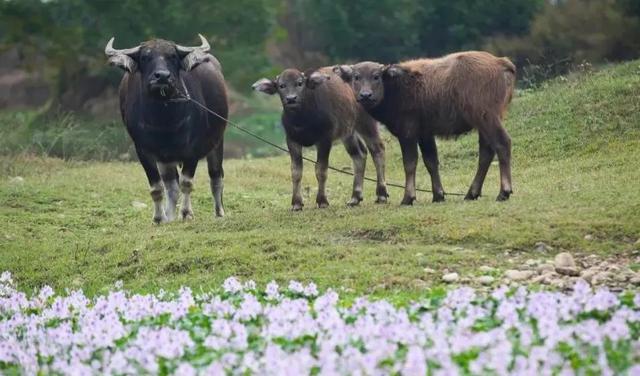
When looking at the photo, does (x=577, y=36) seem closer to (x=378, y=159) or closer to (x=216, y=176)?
(x=378, y=159)

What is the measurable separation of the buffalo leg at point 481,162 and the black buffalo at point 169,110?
315 centimetres

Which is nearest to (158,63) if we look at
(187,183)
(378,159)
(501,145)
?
(187,183)

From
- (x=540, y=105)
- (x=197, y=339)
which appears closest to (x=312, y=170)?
(x=540, y=105)

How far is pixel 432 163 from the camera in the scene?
1338cm

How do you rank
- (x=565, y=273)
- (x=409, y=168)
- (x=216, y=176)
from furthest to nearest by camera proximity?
(x=216, y=176) < (x=409, y=168) < (x=565, y=273)

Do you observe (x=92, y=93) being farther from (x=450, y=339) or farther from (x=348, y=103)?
(x=450, y=339)

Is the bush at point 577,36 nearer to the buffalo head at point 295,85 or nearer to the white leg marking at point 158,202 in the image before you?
the buffalo head at point 295,85

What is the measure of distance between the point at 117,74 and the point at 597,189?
22.9 meters

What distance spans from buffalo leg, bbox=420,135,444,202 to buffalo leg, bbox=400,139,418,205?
7.4 inches

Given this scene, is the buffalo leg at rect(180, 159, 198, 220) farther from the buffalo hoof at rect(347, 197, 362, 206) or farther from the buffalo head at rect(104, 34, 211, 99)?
the buffalo hoof at rect(347, 197, 362, 206)

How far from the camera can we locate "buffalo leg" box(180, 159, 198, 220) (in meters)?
13.9

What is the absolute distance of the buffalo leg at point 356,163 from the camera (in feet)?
45.0

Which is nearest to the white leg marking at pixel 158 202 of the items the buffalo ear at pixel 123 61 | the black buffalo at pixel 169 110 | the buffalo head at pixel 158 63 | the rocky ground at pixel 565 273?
the black buffalo at pixel 169 110

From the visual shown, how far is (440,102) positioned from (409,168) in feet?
2.60
